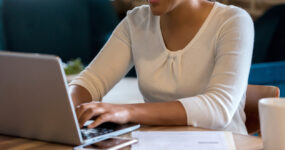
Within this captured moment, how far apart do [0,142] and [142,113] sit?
Result: 350 mm

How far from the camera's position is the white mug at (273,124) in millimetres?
995

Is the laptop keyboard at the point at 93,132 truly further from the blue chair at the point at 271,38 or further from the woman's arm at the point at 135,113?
the blue chair at the point at 271,38

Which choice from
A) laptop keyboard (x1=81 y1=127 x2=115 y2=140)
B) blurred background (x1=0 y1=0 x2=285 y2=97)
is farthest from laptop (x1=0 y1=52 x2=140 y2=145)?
blurred background (x1=0 y1=0 x2=285 y2=97)

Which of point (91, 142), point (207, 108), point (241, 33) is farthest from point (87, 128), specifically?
point (241, 33)

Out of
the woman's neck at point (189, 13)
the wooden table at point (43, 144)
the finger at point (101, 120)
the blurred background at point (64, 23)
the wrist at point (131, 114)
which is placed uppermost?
the woman's neck at point (189, 13)

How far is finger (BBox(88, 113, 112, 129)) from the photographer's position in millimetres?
1165

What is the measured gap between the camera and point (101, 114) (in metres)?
1.20

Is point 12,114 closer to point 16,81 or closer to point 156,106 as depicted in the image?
point 16,81

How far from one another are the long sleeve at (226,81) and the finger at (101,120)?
0.23 metres

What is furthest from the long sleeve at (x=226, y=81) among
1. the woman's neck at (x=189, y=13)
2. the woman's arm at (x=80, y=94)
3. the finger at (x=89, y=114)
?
the woman's arm at (x=80, y=94)

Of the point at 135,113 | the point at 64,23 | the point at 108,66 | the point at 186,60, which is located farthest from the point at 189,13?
the point at 64,23

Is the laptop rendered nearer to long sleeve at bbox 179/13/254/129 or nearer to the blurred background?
long sleeve at bbox 179/13/254/129

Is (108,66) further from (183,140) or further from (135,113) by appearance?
(183,140)

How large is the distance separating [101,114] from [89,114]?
0.09 ft
